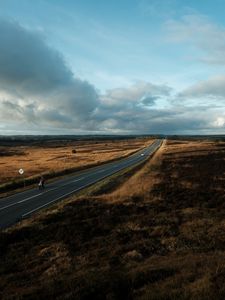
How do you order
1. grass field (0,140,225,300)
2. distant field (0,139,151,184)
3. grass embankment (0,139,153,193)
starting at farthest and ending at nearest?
distant field (0,139,151,184)
grass embankment (0,139,153,193)
grass field (0,140,225,300)

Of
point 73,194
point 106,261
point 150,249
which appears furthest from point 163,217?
point 73,194

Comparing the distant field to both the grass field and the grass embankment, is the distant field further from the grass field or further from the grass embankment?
the grass field

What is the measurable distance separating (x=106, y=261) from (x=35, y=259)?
291cm

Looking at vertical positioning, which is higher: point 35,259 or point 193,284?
point 193,284

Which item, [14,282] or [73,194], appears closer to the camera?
[14,282]

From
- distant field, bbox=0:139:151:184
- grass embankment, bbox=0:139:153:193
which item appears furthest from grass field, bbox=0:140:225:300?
distant field, bbox=0:139:151:184

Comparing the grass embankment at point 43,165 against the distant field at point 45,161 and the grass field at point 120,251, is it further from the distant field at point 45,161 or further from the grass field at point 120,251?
the grass field at point 120,251

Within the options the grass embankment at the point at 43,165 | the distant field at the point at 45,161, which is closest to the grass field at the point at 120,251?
the grass embankment at the point at 43,165

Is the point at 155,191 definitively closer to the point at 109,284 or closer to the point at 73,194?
the point at 73,194

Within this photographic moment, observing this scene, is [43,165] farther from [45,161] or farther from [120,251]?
[120,251]

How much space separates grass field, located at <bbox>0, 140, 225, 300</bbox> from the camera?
9.80m

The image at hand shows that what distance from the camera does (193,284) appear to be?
943 centimetres

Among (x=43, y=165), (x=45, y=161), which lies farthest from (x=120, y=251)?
(x=45, y=161)

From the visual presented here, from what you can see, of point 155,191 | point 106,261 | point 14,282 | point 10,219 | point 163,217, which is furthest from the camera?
point 155,191
